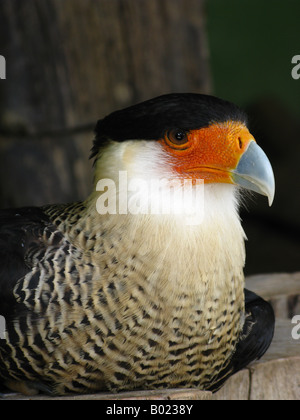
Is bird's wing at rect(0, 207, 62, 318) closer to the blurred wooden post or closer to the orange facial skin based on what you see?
the orange facial skin

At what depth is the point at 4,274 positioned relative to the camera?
260 cm

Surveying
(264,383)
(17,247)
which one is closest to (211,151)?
(17,247)

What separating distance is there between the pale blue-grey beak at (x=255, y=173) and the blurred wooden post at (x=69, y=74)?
95.8 inches

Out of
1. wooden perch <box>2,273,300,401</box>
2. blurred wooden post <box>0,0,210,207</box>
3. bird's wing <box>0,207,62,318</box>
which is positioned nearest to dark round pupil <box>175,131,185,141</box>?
bird's wing <box>0,207,62,318</box>

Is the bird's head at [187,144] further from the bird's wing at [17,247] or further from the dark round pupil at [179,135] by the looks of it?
the bird's wing at [17,247]

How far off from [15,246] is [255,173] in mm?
935

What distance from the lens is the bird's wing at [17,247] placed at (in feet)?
8.46

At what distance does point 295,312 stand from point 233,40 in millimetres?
7290

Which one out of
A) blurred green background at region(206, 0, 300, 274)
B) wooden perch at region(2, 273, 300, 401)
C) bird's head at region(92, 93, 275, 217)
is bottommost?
wooden perch at region(2, 273, 300, 401)

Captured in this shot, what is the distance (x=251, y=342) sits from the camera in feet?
9.55

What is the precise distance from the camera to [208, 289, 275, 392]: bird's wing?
2869 millimetres

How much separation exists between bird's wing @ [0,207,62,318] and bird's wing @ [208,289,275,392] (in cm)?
87

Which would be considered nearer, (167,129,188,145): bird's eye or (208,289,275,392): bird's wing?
(167,129,188,145): bird's eye
